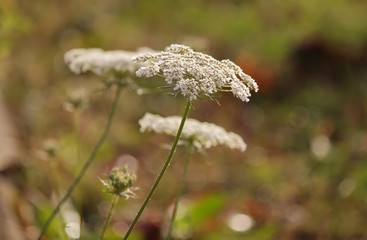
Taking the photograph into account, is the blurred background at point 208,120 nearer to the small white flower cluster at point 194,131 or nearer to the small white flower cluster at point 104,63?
the small white flower cluster at point 194,131

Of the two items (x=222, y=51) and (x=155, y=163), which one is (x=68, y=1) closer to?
(x=222, y=51)

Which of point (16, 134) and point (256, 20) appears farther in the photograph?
point (256, 20)

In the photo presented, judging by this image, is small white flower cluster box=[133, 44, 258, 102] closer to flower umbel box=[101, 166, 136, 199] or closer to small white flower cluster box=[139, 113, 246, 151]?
flower umbel box=[101, 166, 136, 199]

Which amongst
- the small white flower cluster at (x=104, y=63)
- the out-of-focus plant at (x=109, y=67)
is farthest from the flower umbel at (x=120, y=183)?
the small white flower cluster at (x=104, y=63)

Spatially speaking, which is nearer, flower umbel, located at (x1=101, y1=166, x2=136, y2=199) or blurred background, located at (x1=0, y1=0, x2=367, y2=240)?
flower umbel, located at (x1=101, y1=166, x2=136, y2=199)

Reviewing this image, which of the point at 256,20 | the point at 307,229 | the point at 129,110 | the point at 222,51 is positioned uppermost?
the point at 256,20

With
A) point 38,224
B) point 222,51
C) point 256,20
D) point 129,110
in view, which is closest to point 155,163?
point 129,110

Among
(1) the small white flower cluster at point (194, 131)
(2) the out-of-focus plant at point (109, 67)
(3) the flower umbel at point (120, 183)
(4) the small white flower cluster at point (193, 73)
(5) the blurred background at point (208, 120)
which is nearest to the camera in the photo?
(4) the small white flower cluster at point (193, 73)

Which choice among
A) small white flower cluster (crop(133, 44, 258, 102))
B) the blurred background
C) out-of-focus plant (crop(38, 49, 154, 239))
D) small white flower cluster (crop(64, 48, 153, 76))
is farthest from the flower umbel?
small white flower cluster (crop(64, 48, 153, 76))

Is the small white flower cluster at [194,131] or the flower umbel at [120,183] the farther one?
the small white flower cluster at [194,131]
